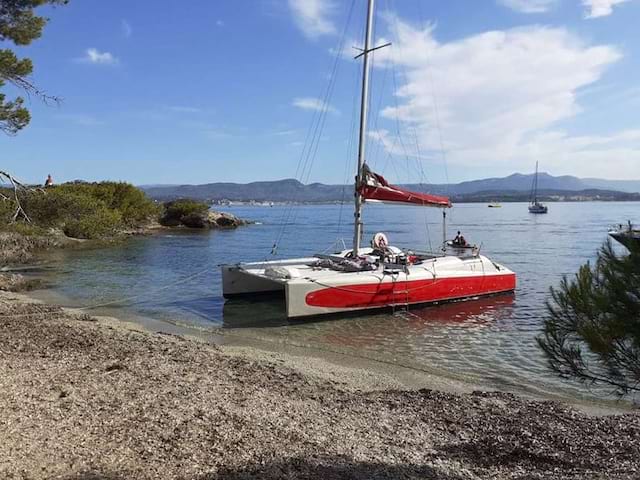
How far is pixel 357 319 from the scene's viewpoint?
14938 mm

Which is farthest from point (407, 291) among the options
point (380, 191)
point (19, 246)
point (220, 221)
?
point (220, 221)

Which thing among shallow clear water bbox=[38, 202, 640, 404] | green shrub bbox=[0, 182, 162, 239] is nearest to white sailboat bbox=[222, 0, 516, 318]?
shallow clear water bbox=[38, 202, 640, 404]

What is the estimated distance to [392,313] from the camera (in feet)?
51.3

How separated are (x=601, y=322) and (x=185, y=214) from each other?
6124 cm

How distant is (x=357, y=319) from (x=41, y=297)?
10294 millimetres

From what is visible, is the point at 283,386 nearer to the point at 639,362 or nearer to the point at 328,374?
the point at 328,374

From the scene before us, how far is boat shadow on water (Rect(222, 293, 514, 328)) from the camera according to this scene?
47.8 feet

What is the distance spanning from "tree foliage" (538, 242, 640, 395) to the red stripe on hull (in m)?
9.82

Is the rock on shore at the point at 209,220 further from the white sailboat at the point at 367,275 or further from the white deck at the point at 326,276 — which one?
the white deck at the point at 326,276

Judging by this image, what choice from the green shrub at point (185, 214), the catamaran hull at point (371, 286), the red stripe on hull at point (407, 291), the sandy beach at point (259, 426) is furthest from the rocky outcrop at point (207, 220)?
the sandy beach at point (259, 426)

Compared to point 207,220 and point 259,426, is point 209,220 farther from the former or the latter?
point 259,426

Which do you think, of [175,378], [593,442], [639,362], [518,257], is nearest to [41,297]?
[175,378]

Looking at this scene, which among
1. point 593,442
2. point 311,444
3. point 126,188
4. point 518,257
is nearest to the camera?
point 311,444

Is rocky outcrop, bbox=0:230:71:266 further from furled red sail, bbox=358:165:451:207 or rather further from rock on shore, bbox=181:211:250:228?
rock on shore, bbox=181:211:250:228
